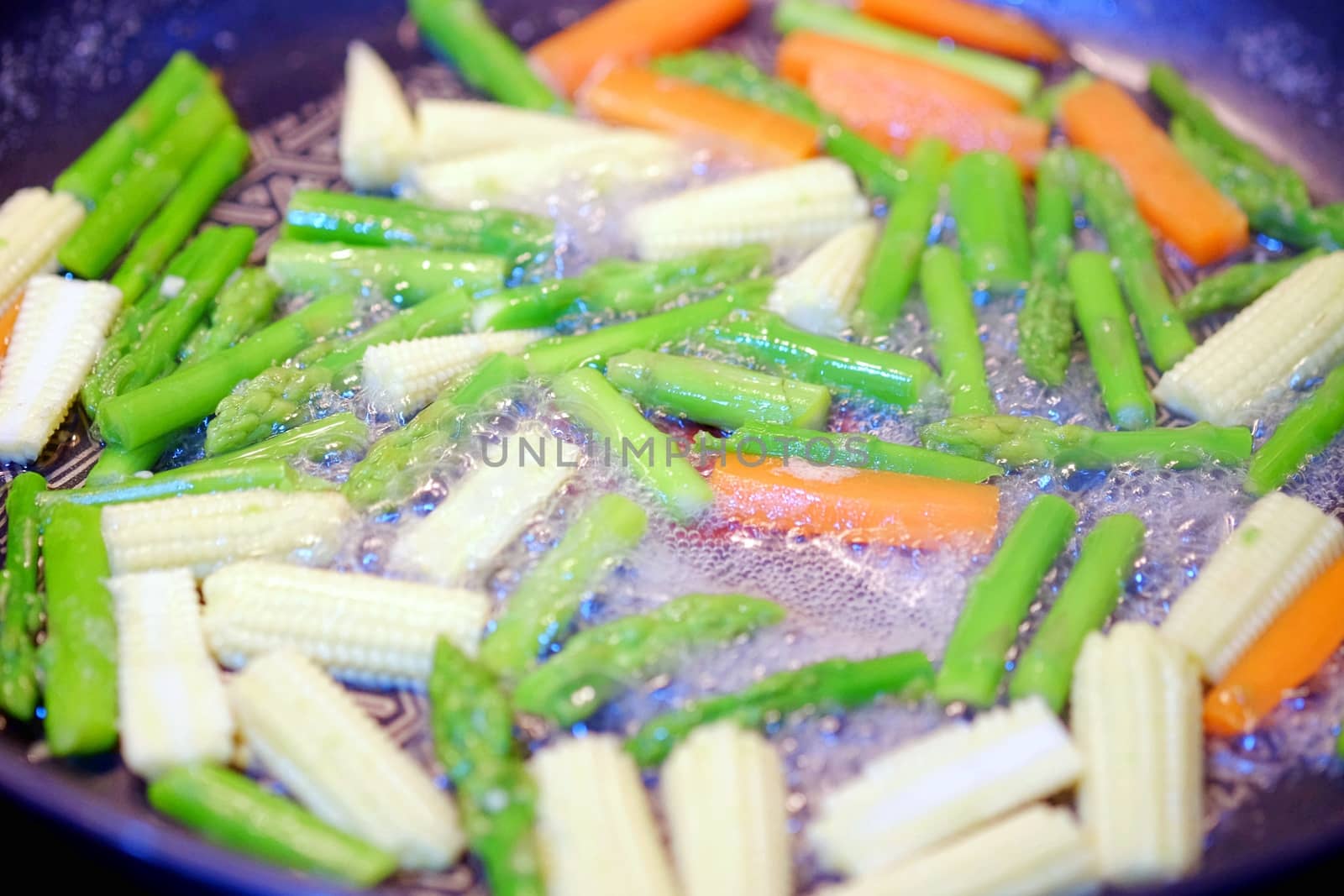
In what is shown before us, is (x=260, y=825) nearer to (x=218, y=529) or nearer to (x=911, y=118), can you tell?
(x=218, y=529)

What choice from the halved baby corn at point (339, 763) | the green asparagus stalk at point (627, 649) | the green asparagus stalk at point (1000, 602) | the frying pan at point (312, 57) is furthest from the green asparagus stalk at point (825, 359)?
the frying pan at point (312, 57)

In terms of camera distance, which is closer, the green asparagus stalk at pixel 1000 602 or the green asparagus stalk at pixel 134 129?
the green asparagus stalk at pixel 1000 602

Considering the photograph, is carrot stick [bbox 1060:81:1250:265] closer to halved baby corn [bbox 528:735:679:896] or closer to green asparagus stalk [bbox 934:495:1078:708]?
green asparagus stalk [bbox 934:495:1078:708]

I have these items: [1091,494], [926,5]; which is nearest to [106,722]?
[1091,494]

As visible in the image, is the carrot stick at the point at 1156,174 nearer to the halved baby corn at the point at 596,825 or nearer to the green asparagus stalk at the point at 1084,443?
the green asparagus stalk at the point at 1084,443

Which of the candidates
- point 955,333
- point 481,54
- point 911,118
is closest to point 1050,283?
point 955,333

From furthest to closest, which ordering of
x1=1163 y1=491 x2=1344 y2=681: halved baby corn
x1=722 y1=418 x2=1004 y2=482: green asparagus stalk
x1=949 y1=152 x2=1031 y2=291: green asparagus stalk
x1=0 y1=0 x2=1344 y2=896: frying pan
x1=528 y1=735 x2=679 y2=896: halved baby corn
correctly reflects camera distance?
x1=0 y1=0 x2=1344 y2=896: frying pan
x1=949 y1=152 x2=1031 y2=291: green asparagus stalk
x1=722 y1=418 x2=1004 y2=482: green asparagus stalk
x1=1163 y1=491 x2=1344 y2=681: halved baby corn
x1=528 y1=735 x2=679 y2=896: halved baby corn

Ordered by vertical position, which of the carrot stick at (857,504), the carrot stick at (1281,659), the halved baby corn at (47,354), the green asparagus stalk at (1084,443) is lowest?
the carrot stick at (1281,659)

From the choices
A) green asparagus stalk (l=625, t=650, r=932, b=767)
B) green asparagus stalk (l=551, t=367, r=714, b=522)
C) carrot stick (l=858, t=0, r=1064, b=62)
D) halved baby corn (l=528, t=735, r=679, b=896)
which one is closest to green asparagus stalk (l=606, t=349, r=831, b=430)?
green asparagus stalk (l=551, t=367, r=714, b=522)
